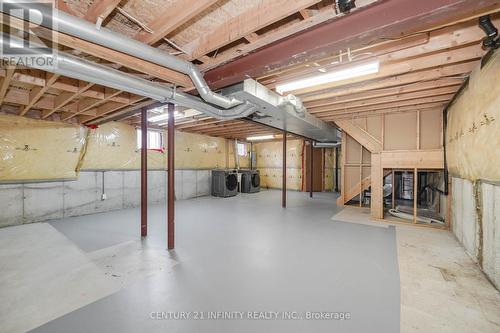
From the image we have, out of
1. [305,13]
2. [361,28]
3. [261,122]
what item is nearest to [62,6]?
[305,13]

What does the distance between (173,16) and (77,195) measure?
5.11m

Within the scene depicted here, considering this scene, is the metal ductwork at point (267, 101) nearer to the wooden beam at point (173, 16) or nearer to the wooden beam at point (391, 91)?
the wooden beam at point (391, 91)

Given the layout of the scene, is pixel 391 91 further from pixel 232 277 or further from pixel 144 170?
pixel 144 170

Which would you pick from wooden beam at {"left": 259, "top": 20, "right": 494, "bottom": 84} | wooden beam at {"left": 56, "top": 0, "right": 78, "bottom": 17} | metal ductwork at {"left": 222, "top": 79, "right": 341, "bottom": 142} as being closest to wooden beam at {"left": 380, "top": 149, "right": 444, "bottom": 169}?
metal ductwork at {"left": 222, "top": 79, "right": 341, "bottom": 142}

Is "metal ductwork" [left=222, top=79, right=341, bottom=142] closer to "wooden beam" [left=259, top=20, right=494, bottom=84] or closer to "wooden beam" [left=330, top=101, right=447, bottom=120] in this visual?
"wooden beam" [left=259, top=20, right=494, bottom=84]

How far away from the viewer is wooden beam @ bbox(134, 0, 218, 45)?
1397 millimetres

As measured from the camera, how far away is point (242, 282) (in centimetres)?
213

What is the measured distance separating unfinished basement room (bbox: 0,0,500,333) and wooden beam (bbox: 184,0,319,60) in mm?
13

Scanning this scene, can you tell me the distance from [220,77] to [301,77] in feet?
3.26

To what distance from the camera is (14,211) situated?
4148mm

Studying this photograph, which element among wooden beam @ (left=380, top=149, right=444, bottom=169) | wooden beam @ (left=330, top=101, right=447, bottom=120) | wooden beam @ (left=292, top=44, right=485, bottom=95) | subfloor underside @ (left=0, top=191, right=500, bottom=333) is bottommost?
subfloor underside @ (left=0, top=191, right=500, bottom=333)

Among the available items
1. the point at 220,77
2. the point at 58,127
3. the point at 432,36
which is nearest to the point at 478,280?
the point at 432,36

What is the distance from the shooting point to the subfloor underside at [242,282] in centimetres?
162

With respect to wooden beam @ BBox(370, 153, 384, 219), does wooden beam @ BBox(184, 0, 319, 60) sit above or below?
above
